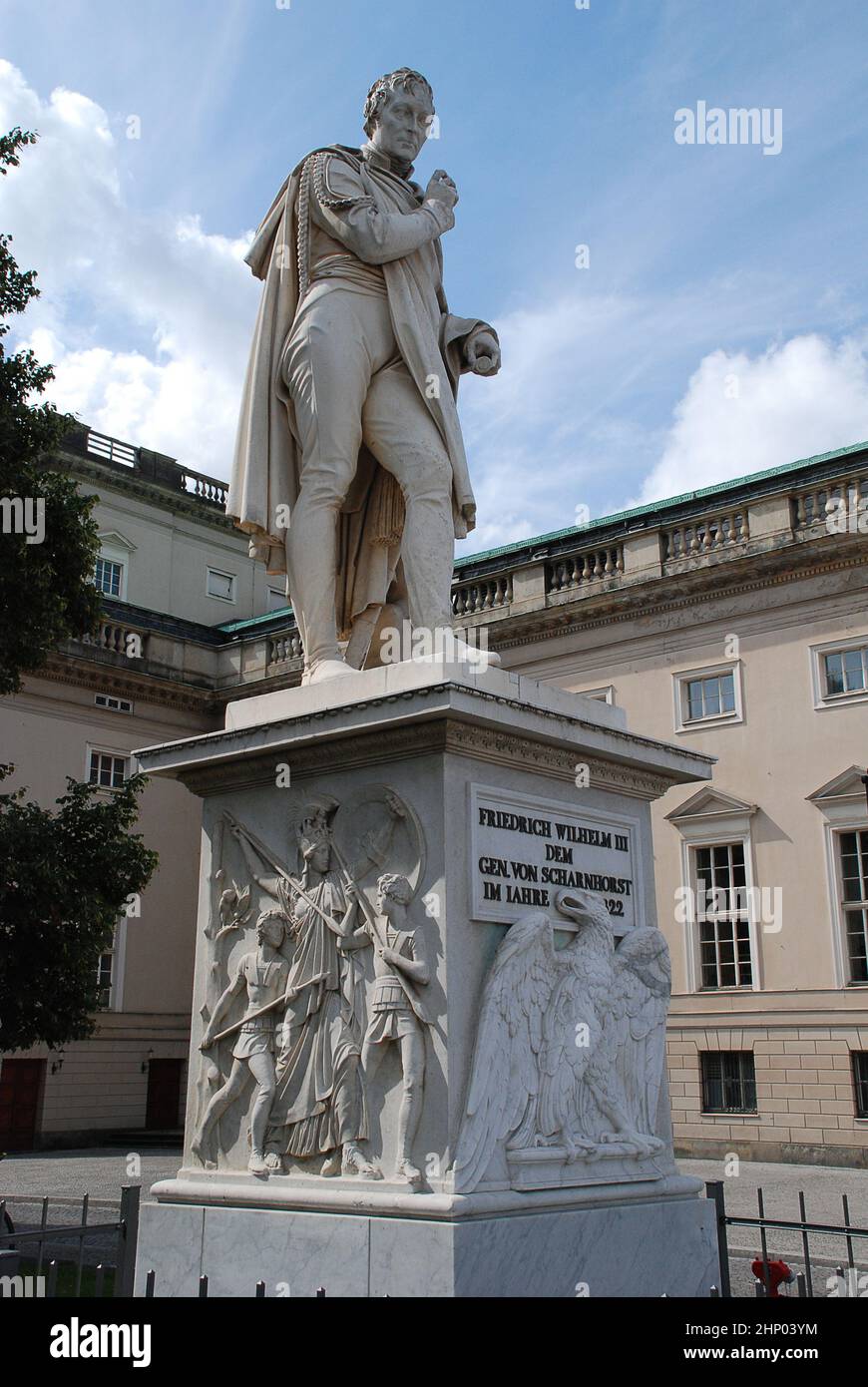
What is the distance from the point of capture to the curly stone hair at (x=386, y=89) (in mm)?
6422

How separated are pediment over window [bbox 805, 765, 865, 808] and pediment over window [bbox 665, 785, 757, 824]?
1355mm

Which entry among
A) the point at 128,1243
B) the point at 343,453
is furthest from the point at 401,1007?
the point at 343,453

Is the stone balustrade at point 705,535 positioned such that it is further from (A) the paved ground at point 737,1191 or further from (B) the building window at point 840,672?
(A) the paved ground at point 737,1191

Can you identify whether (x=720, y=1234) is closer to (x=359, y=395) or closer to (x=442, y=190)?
(x=359, y=395)

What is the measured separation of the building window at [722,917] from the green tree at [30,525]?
15.3 m

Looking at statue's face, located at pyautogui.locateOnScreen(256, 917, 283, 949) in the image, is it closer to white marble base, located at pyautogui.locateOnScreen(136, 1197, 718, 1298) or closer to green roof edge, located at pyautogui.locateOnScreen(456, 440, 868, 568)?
white marble base, located at pyautogui.locateOnScreen(136, 1197, 718, 1298)

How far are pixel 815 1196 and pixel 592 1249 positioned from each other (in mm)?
14112

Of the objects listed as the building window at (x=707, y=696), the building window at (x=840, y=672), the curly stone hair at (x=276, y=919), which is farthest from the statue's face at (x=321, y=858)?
the building window at (x=707, y=696)

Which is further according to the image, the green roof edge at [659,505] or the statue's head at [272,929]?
the green roof edge at [659,505]

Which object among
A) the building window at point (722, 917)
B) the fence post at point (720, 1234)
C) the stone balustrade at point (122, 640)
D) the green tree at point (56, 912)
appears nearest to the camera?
Result: the fence post at point (720, 1234)

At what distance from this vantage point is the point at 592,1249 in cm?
509

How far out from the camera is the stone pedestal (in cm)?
477

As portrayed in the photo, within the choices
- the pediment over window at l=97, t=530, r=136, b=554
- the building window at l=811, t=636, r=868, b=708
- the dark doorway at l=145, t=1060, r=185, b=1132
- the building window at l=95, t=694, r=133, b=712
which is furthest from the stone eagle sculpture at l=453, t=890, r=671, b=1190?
the pediment over window at l=97, t=530, r=136, b=554

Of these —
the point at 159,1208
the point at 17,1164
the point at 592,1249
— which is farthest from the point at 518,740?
the point at 17,1164
